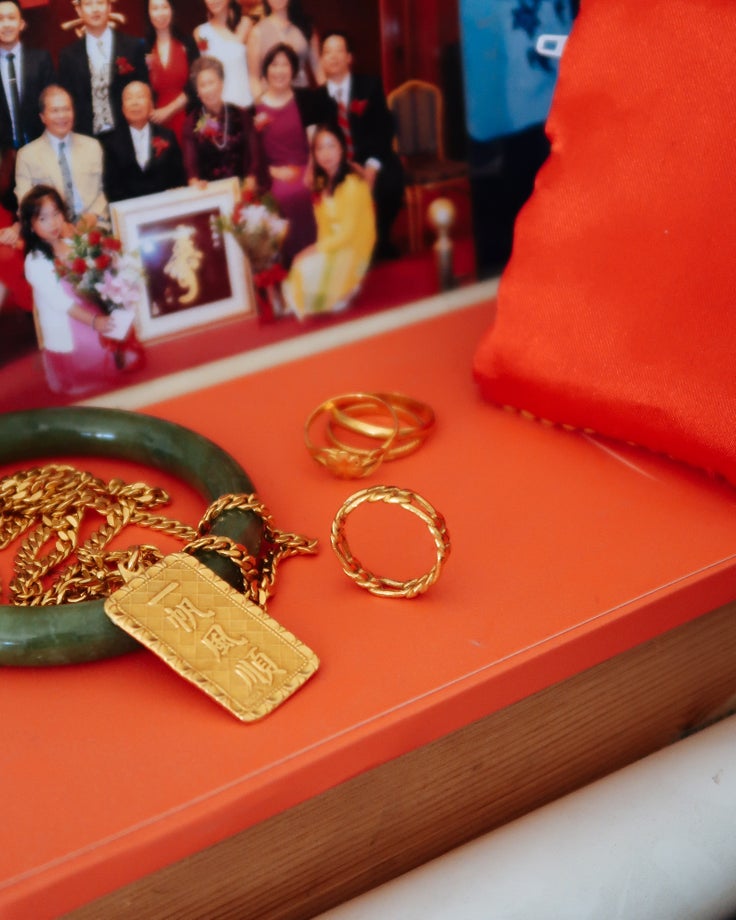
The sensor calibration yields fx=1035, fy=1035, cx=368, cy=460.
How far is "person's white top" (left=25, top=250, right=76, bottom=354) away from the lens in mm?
825

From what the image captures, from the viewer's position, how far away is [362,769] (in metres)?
0.56

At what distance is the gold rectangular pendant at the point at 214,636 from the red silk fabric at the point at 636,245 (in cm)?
30

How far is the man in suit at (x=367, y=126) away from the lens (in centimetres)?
90

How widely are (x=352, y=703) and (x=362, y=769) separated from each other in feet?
0.12

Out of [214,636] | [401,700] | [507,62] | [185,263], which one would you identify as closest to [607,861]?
[401,700]

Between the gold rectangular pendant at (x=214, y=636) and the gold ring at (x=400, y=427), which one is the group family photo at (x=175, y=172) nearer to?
the gold ring at (x=400, y=427)

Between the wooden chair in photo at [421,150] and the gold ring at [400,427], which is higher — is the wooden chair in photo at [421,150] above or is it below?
above

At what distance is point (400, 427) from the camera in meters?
0.82

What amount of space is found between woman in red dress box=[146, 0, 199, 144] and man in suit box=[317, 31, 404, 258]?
124 millimetres

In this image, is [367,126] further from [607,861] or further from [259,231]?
[607,861]

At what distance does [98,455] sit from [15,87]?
0.28m

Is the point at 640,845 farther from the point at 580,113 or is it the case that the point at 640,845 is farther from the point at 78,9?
the point at 78,9

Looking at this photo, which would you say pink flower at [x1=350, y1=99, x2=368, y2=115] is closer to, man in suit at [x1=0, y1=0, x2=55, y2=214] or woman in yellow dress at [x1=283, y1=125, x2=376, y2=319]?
woman in yellow dress at [x1=283, y1=125, x2=376, y2=319]

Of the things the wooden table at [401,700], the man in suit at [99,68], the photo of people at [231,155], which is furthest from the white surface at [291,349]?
the man in suit at [99,68]
